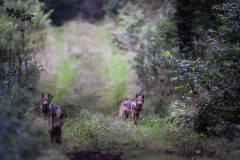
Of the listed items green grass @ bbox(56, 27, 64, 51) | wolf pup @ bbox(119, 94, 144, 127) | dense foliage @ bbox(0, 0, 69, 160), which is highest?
green grass @ bbox(56, 27, 64, 51)

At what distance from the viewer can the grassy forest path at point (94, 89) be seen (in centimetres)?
948

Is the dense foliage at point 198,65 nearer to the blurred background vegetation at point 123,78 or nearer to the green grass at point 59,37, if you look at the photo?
the blurred background vegetation at point 123,78

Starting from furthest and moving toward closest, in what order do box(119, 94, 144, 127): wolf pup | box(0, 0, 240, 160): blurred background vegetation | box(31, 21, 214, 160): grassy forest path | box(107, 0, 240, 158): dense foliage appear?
box(119, 94, 144, 127): wolf pup < box(31, 21, 214, 160): grassy forest path < box(107, 0, 240, 158): dense foliage < box(0, 0, 240, 160): blurred background vegetation

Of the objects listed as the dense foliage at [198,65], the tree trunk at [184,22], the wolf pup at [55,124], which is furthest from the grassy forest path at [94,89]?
the tree trunk at [184,22]

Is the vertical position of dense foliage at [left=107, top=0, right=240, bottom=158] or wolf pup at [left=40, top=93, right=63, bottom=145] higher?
dense foliage at [left=107, top=0, right=240, bottom=158]

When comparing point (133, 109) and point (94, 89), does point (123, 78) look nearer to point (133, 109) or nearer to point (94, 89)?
point (94, 89)

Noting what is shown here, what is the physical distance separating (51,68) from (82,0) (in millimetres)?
15035

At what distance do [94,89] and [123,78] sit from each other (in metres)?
4.57

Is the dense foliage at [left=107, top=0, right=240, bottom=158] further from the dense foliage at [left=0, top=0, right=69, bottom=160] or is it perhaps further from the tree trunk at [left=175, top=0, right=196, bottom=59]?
the dense foliage at [left=0, top=0, right=69, bottom=160]

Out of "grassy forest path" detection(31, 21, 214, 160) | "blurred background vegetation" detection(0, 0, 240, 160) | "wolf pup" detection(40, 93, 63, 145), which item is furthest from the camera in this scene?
"grassy forest path" detection(31, 21, 214, 160)

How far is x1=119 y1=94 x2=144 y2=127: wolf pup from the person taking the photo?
12633mm

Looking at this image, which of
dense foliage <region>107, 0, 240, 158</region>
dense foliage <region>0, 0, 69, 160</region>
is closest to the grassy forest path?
dense foliage <region>107, 0, 240, 158</region>

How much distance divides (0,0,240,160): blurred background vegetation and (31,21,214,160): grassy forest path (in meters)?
0.05

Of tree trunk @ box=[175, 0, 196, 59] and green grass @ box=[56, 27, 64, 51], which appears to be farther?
green grass @ box=[56, 27, 64, 51]
